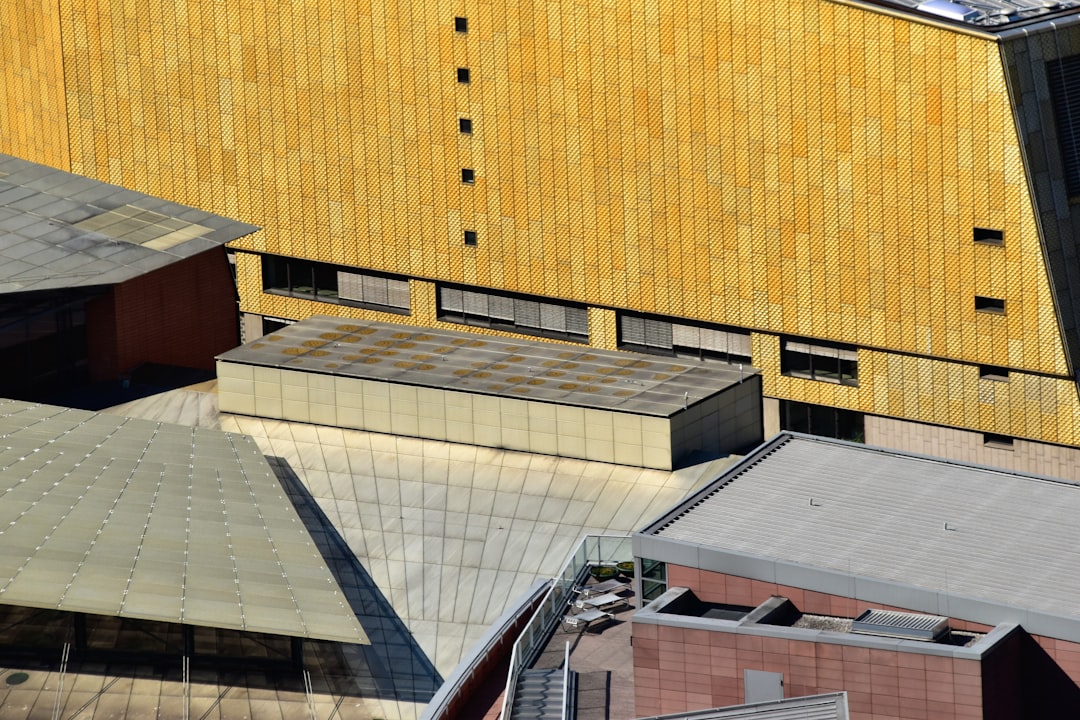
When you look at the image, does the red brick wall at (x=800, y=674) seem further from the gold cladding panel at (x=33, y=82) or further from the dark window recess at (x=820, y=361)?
the gold cladding panel at (x=33, y=82)

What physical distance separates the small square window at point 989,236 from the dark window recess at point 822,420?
804 cm

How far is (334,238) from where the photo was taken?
3051 inches

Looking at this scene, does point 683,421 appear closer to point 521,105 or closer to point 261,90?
point 521,105

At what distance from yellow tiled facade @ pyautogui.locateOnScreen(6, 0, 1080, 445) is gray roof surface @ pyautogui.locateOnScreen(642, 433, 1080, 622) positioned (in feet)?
37.4

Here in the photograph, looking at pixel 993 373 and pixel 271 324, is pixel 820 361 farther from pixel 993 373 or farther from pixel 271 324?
pixel 271 324

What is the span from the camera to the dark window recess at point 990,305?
207 feet

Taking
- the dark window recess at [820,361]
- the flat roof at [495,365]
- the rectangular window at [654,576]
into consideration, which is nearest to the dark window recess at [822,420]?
the dark window recess at [820,361]

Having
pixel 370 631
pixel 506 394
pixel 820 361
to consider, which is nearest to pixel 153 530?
pixel 370 631

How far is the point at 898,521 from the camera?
49594mm

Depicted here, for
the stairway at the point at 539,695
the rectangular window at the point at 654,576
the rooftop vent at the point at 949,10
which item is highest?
the rooftop vent at the point at 949,10

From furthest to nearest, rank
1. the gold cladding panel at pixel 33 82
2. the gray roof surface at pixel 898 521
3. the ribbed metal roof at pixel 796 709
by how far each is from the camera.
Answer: the gold cladding panel at pixel 33 82 < the gray roof surface at pixel 898 521 < the ribbed metal roof at pixel 796 709

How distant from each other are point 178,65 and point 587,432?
2551cm

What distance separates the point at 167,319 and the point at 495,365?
13280mm

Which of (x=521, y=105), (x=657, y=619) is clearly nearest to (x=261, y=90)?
(x=521, y=105)
